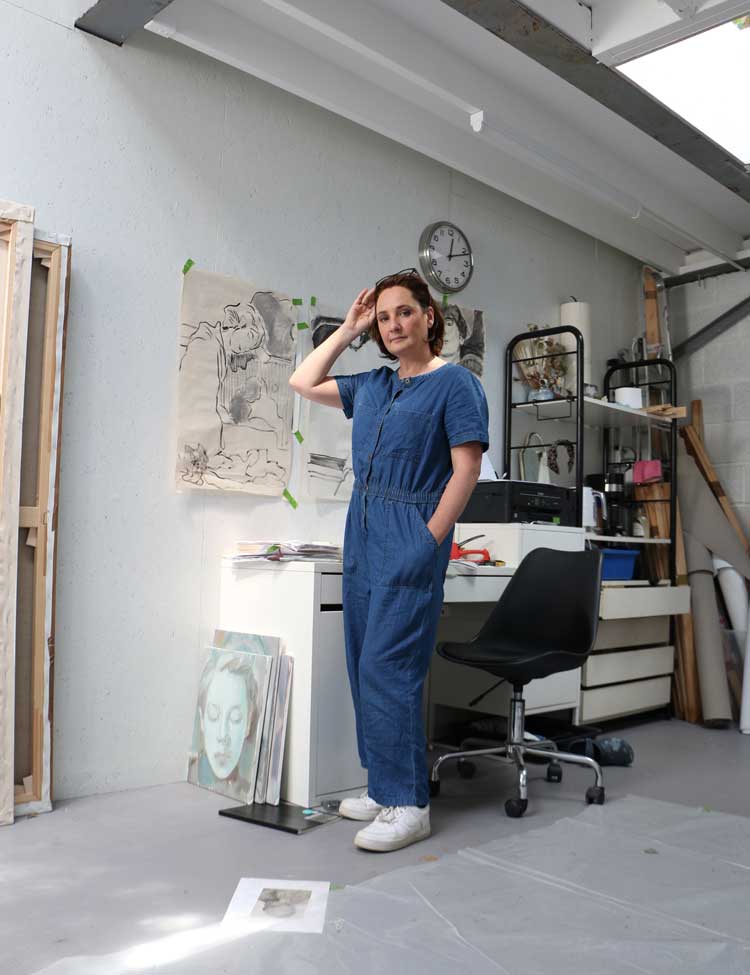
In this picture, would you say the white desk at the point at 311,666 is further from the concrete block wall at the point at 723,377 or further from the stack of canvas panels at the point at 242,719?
the concrete block wall at the point at 723,377

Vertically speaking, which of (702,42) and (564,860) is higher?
(702,42)

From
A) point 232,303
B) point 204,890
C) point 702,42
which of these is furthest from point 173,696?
point 702,42

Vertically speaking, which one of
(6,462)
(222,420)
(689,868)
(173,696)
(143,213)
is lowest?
(689,868)

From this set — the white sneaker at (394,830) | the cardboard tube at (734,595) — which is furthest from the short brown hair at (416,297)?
the cardboard tube at (734,595)

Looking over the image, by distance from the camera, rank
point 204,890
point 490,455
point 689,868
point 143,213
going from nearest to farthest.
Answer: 1. point 204,890
2. point 689,868
3. point 143,213
4. point 490,455

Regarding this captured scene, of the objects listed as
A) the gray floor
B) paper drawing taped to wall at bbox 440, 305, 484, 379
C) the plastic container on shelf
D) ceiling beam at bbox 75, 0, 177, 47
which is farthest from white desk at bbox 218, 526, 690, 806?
ceiling beam at bbox 75, 0, 177, 47

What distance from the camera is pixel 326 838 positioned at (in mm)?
2539

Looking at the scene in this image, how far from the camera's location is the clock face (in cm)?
416

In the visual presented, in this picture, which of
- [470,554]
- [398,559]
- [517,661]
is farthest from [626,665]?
[398,559]

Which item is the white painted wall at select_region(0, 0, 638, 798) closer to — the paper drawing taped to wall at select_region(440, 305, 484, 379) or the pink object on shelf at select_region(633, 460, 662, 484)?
the paper drawing taped to wall at select_region(440, 305, 484, 379)

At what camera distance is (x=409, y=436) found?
2602 millimetres

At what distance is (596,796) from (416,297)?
5.72 ft

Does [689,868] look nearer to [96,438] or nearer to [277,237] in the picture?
[96,438]

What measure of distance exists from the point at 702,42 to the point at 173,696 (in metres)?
2.84
